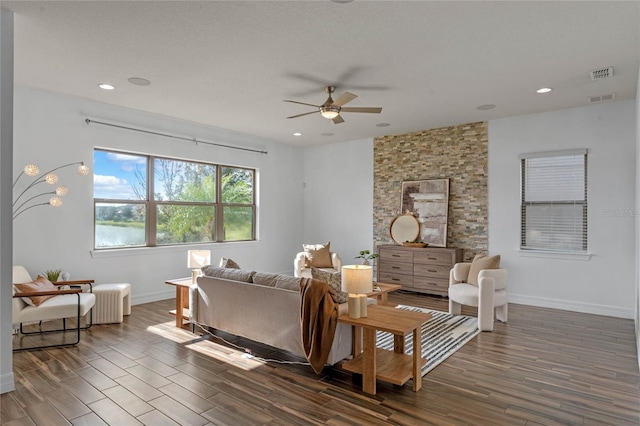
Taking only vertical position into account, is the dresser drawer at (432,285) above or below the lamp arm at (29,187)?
below

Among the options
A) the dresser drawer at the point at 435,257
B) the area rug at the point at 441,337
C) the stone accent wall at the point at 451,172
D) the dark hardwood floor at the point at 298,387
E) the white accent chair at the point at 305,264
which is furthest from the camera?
the white accent chair at the point at 305,264

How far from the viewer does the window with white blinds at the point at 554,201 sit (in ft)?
17.9

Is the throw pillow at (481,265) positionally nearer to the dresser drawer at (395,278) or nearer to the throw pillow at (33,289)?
the dresser drawer at (395,278)

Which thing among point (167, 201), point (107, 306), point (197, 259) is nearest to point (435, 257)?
point (197, 259)

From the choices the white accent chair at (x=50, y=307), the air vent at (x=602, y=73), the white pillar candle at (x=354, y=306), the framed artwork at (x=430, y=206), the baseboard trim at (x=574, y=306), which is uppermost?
the air vent at (x=602, y=73)

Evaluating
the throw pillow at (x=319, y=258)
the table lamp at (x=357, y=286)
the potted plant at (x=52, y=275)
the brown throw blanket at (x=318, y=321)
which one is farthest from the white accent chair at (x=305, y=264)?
the potted plant at (x=52, y=275)

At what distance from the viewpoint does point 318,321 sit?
122 inches

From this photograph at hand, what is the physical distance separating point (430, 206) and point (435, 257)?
3.27 ft

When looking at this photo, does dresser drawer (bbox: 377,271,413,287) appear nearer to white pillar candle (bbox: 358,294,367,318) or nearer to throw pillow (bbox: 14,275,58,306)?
white pillar candle (bbox: 358,294,367,318)

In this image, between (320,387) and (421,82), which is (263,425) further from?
(421,82)

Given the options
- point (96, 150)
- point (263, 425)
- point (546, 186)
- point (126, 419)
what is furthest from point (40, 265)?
point (546, 186)

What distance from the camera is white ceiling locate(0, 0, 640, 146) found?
2873 millimetres

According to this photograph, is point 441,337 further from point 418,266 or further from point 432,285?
point 418,266

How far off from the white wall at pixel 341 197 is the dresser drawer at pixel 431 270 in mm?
1376
